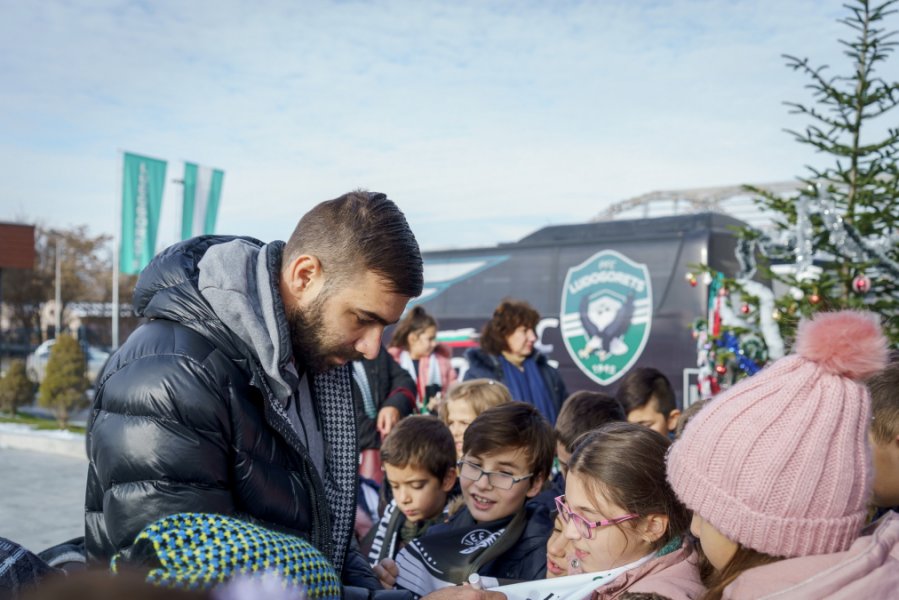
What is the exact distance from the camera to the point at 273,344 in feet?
6.25

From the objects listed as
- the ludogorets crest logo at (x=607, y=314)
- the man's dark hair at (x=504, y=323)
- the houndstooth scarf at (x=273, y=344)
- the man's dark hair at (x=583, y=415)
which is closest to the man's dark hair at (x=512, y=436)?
the man's dark hair at (x=583, y=415)

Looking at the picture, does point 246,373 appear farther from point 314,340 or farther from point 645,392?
point 645,392

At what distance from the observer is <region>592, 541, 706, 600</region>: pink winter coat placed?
1771 mm

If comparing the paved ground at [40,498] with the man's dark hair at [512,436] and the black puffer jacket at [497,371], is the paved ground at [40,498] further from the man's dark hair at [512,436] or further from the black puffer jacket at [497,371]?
the man's dark hair at [512,436]

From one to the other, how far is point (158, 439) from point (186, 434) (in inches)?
2.3

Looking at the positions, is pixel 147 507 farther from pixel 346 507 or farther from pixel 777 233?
pixel 777 233

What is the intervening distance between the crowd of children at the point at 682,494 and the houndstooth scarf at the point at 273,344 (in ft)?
1.27

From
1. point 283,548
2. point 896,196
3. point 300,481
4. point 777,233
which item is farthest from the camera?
point 777,233

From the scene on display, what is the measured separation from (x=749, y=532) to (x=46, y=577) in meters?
1.26

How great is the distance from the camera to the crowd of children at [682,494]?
1.56 m

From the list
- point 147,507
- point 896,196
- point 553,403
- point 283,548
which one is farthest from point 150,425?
point 896,196

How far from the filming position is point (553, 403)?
5895mm

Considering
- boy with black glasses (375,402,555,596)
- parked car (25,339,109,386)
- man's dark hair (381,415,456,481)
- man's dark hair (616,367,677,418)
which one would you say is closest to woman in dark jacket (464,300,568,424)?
man's dark hair (616,367,677,418)

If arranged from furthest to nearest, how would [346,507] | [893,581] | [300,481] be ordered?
1. [346,507]
2. [300,481]
3. [893,581]
